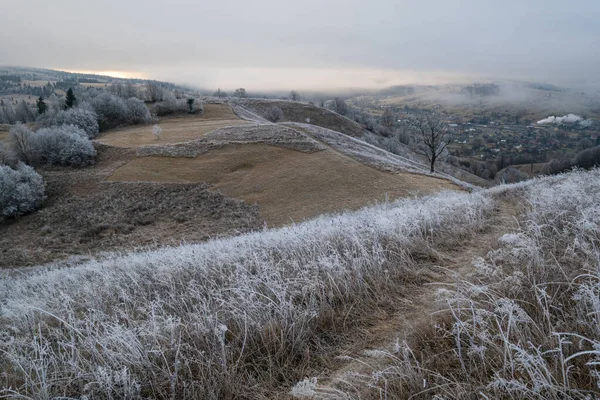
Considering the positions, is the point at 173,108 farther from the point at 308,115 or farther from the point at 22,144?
the point at 22,144

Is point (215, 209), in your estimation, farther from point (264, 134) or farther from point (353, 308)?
point (353, 308)

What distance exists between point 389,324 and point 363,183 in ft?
69.2

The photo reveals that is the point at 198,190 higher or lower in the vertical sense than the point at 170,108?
lower

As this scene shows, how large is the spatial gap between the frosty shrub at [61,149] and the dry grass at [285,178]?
5.79 metres

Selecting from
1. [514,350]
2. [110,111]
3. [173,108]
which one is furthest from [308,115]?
[514,350]

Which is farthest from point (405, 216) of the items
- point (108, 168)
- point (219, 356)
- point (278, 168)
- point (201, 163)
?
point (108, 168)

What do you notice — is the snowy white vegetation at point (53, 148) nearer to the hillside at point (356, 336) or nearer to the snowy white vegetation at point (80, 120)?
the snowy white vegetation at point (80, 120)

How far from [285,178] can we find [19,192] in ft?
68.5

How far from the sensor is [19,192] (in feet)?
79.6

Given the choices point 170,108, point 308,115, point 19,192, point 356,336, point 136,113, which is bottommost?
point 19,192

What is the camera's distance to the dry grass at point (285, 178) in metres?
21.8

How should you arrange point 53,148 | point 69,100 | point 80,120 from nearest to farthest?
point 53,148
point 80,120
point 69,100

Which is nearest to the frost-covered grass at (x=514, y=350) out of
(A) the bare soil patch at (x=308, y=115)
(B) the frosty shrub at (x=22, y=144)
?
(B) the frosty shrub at (x=22, y=144)

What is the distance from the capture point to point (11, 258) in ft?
60.1
